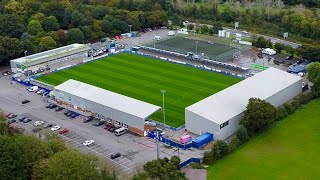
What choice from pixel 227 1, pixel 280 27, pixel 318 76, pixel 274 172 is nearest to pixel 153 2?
pixel 227 1

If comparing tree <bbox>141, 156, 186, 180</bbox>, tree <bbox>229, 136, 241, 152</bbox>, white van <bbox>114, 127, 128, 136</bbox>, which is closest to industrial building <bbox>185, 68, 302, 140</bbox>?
tree <bbox>229, 136, 241, 152</bbox>

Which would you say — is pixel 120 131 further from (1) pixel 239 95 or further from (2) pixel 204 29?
(2) pixel 204 29

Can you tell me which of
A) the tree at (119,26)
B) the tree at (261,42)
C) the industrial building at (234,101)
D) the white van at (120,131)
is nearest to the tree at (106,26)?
the tree at (119,26)

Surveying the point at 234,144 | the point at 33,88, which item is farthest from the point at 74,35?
the point at 234,144

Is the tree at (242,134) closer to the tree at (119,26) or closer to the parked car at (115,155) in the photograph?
the parked car at (115,155)

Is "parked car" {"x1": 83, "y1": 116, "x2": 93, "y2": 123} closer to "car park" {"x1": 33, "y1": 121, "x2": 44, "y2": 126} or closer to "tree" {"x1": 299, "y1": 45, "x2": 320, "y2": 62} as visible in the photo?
"car park" {"x1": 33, "y1": 121, "x2": 44, "y2": 126}
